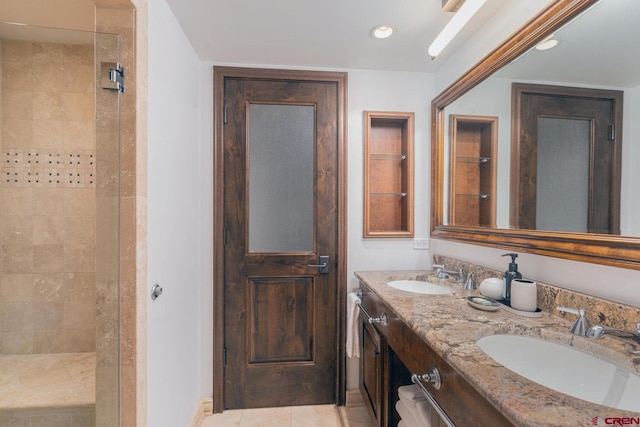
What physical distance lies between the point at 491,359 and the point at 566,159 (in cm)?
86

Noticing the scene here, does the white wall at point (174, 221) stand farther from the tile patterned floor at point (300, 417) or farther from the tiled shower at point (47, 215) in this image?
the tiled shower at point (47, 215)

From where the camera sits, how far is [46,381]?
5.07 feet

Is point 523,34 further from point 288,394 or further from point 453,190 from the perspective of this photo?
point 288,394

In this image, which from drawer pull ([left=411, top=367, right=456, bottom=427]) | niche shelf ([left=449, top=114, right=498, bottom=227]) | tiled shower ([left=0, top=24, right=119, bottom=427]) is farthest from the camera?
tiled shower ([left=0, top=24, right=119, bottom=427])

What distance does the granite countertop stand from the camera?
21.1 inches

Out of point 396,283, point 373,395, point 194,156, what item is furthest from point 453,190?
point 194,156

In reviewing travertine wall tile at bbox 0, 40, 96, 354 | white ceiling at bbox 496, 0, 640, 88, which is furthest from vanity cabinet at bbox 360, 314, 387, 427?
travertine wall tile at bbox 0, 40, 96, 354

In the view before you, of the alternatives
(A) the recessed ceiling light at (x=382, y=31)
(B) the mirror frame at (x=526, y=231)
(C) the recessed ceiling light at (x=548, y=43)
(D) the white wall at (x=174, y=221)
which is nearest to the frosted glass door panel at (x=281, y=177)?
(D) the white wall at (x=174, y=221)

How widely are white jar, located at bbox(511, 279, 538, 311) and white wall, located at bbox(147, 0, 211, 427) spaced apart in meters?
1.54

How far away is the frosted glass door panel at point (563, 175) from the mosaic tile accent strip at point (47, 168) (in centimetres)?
231

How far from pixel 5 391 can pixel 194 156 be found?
1.54 meters

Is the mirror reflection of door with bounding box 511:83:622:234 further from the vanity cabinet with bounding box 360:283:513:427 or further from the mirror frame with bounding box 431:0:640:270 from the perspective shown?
the vanity cabinet with bounding box 360:283:513:427

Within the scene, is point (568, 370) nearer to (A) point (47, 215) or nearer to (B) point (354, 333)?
(B) point (354, 333)

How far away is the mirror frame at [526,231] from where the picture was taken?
92 cm
